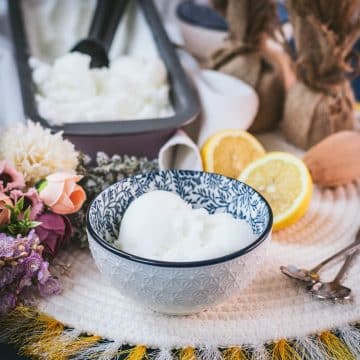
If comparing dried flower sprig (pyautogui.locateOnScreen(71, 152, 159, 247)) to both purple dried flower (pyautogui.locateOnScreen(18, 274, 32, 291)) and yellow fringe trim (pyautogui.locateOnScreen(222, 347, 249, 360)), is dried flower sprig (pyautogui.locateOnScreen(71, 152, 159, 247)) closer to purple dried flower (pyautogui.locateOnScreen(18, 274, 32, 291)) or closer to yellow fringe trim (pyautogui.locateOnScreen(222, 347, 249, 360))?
purple dried flower (pyautogui.locateOnScreen(18, 274, 32, 291))

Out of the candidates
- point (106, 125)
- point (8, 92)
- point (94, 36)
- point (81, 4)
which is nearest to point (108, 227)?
point (106, 125)

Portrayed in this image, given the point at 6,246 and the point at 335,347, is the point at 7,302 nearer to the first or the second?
the point at 6,246

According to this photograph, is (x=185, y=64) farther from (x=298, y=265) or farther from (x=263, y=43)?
(x=298, y=265)

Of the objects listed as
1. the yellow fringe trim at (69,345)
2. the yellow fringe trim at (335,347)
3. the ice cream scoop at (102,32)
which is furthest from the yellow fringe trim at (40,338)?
the ice cream scoop at (102,32)

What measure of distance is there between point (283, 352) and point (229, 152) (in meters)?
0.35

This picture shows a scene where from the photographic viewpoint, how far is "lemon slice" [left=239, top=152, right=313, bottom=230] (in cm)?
77

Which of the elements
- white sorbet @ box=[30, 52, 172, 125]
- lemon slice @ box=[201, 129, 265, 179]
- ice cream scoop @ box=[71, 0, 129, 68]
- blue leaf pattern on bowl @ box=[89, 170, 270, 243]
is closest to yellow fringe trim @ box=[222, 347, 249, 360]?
blue leaf pattern on bowl @ box=[89, 170, 270, 243]

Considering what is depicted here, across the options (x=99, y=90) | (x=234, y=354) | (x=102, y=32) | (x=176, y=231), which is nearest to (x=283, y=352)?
(x=234, y=354)

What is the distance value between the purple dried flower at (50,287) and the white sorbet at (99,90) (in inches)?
11.3

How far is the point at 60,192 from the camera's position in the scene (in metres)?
0.66

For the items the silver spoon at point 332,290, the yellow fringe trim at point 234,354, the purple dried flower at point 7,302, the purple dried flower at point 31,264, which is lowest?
the purple dried flower at point 7,302

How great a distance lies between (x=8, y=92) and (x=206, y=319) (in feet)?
1.90

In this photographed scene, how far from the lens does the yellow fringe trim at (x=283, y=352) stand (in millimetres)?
555

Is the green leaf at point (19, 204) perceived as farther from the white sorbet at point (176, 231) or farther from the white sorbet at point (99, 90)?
the white sorbet at point (99, 90)
